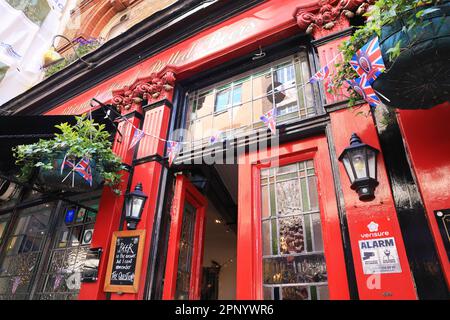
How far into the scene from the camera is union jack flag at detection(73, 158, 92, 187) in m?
3.87

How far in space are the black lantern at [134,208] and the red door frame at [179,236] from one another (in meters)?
0.58

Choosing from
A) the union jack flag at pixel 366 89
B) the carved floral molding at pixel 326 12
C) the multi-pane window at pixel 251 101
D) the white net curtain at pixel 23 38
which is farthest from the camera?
the white net curtain at pixel 23 38

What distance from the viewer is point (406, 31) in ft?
6.78

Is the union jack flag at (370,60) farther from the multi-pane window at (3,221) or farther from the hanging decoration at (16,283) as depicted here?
the multi-pane window at (3,221)

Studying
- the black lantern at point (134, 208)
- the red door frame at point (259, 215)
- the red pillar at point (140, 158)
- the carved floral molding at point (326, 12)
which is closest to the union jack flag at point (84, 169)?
the black lantern at point (134, 208)

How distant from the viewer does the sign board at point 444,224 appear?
2.32 meters

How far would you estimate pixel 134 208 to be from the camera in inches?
163

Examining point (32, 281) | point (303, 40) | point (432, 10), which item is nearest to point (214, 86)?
point (303, 40)

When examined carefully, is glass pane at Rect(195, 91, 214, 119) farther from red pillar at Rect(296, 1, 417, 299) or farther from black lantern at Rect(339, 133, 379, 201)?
black lantern at Rect(339, 133, 379, 201)

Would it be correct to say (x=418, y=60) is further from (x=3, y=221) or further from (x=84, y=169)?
(x=3, y=221)

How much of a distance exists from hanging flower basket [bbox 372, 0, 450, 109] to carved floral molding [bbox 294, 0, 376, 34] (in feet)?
6.61

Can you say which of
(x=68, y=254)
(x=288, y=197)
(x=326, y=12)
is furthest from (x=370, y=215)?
(x=68, y=254)
